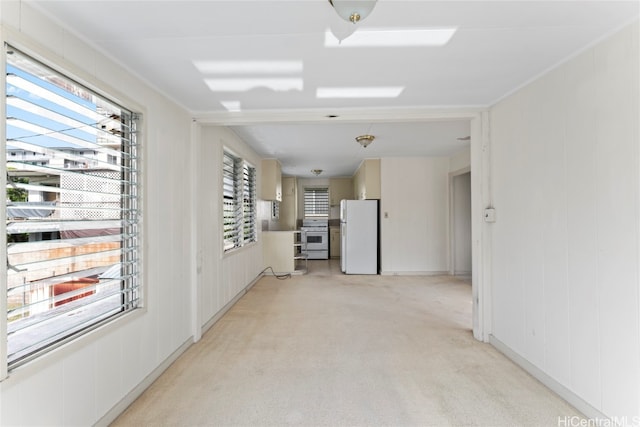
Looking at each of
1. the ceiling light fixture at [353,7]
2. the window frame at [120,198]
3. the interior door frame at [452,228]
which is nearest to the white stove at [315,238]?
the interior door frame at [452,228]

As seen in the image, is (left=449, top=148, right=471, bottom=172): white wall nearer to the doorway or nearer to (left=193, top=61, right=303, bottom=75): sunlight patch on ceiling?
the doorway

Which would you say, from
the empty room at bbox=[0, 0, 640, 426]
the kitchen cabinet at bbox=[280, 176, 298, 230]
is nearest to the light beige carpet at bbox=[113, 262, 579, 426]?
the empty room at bbox=[0, 0, 640, 426]

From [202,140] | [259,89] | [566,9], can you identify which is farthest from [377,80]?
[202,140]

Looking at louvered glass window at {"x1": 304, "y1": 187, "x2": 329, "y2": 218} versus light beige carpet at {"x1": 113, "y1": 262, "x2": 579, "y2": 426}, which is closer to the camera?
light beige carpet at {"x1": 113, "y1": 262, "x2": 579, "y2": 426}

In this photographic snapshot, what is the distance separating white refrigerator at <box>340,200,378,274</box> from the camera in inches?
247

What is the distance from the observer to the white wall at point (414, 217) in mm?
6195

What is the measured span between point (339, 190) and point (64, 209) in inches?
298

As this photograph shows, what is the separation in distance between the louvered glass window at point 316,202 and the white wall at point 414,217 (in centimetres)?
323

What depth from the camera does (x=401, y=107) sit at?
296cm

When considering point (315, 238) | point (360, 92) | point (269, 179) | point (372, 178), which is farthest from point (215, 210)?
point (315, 238)

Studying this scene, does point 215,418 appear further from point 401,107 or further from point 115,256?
point 401,107

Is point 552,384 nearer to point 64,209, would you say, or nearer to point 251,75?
point 251,75

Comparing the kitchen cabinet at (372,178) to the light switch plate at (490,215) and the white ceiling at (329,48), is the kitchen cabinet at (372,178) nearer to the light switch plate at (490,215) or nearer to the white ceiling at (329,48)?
the white ceiling at (329,48)

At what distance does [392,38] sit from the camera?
70.0 inches
